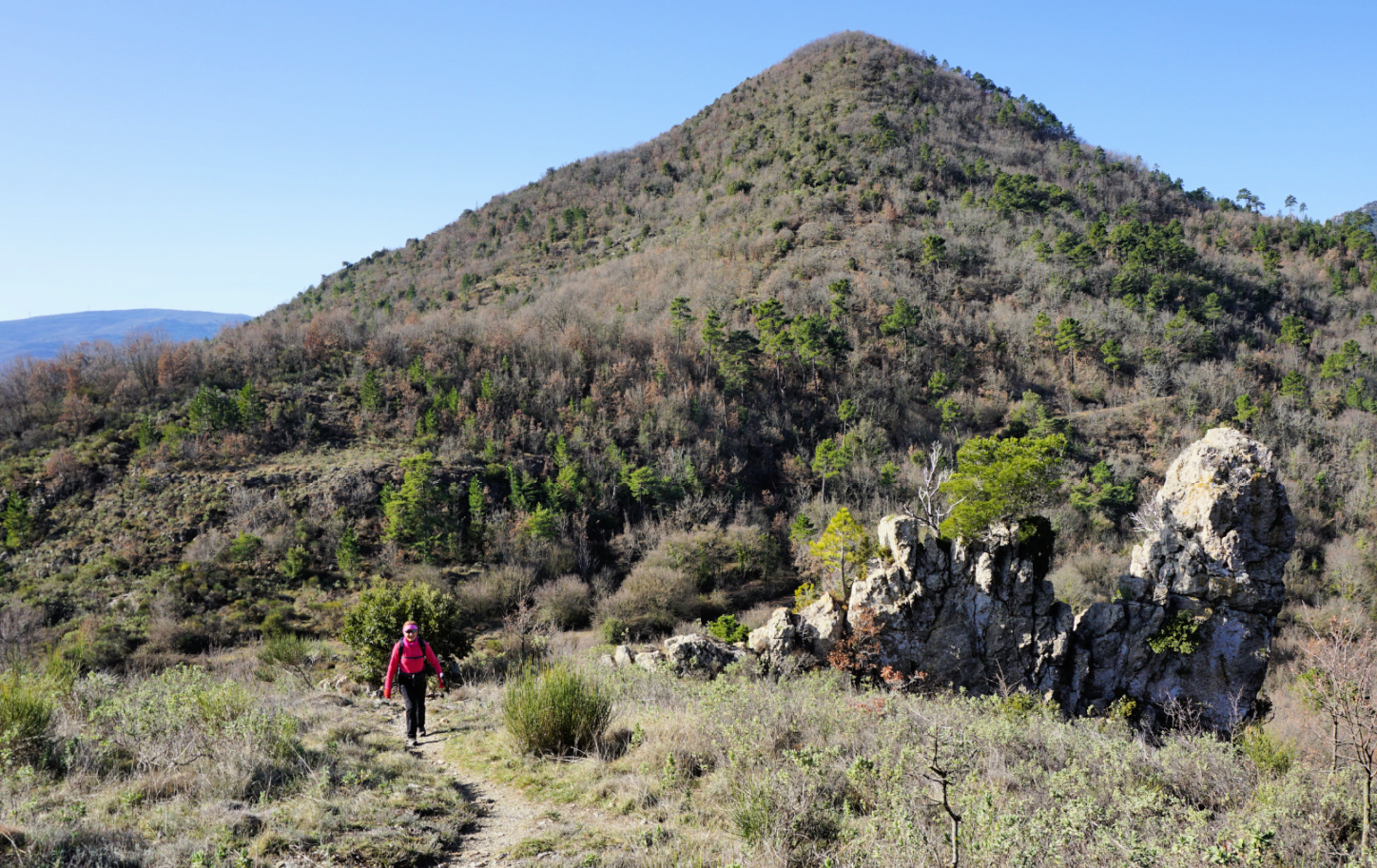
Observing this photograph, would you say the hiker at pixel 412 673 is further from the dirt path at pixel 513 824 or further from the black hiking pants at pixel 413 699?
the dirt path at pixel 513 824

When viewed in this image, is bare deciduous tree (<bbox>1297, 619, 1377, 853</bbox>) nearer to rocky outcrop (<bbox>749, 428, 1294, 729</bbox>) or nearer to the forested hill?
rocky outcrop (<bbox>749, 428, 1294, 729</bbox>)

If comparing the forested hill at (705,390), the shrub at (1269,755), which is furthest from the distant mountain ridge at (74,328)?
the shrub at (1269,755)

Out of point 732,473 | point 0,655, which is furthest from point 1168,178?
point 0,655

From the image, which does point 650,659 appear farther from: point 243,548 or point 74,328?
point 74,328

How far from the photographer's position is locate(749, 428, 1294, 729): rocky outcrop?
1482 cm

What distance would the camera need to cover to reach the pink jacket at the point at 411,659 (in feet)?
23.4

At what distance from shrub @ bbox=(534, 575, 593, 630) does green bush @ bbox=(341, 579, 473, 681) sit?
10.4 m

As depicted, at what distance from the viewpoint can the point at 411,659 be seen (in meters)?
7.14

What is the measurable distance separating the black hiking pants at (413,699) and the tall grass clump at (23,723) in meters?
2.92

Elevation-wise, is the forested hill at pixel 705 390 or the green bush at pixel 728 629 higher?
the forested hill at pixel 705 390

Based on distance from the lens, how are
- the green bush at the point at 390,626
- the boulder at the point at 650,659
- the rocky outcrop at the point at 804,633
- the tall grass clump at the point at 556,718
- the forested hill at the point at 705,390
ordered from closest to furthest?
the tall grass clump at the point at 556,718, the green bush at the point at 390,626, the boulder at the point at 650,659, the rocky outcrop at the point at 804,633, the forested hill at the point at 705,390

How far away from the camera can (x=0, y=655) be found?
15266 mm

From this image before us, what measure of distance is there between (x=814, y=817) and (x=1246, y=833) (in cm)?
231

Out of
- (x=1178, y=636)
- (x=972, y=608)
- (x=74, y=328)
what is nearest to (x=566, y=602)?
(x=972, y=608)
